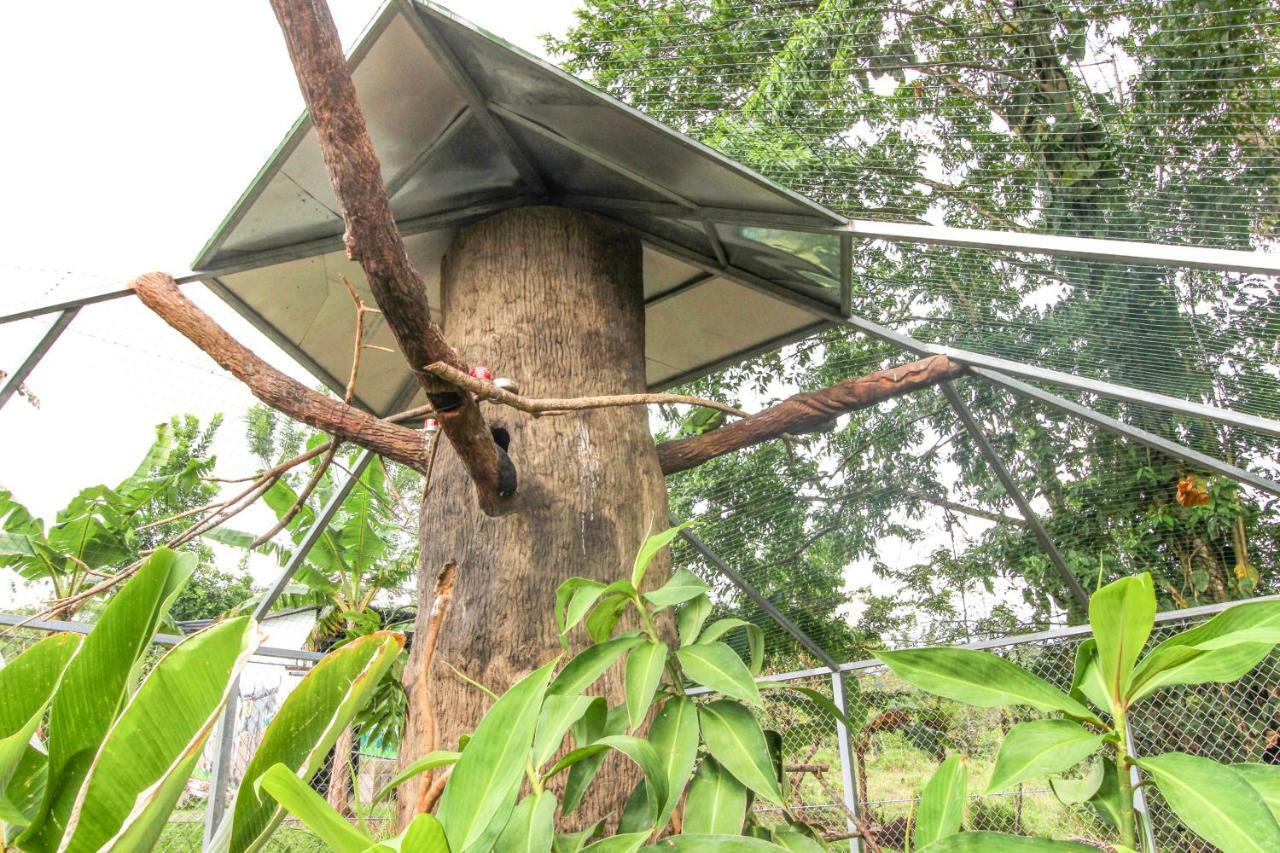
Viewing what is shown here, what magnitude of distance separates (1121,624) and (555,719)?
0.57 metres

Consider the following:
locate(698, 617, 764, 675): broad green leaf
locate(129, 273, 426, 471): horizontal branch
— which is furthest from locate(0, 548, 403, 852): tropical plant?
locate(129, 273, 426, 471): horizontal branch

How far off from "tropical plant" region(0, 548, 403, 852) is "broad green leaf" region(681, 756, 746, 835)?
485 millimetres

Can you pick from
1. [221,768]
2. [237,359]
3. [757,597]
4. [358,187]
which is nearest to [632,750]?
[358,187]

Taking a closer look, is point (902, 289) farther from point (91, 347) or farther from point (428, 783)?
point (91, 347)

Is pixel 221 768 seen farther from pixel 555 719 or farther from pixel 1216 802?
pixel 1216 802

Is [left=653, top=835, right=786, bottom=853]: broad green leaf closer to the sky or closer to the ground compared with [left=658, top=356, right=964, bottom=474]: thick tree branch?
closer to the ground

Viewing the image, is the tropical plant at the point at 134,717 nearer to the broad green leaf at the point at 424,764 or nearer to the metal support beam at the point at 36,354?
the broad green leaf at the point at 424,764

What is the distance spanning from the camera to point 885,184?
2855mm

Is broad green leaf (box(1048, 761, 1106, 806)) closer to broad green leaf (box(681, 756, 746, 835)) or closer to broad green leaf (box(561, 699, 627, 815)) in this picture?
broad green leaf (box(681, 756, 746, 835))

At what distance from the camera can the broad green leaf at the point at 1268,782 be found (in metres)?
0.70

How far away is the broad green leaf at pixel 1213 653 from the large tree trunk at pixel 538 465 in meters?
0.95

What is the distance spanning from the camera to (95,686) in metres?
0.67

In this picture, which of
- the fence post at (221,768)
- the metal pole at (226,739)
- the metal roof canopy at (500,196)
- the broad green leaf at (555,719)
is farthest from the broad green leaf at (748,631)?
the fence post at (221,768)

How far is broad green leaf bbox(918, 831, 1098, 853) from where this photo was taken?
0.69 metres
